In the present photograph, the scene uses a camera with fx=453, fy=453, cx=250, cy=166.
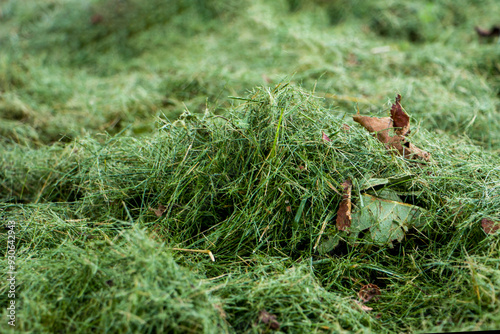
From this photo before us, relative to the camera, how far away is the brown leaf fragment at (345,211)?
1.70 m

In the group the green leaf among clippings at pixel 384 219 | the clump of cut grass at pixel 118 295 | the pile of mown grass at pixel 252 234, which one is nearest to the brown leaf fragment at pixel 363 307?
the pile of mown grass at pixel 252 234

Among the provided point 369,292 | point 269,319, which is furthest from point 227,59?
point 269,319

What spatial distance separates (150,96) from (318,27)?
1953 mm

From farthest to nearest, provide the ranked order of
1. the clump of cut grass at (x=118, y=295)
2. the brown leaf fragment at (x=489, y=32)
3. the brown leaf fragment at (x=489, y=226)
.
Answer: the brown leaf fragment at (x=489, y=32) → the brown leaf fragment at (x=489, y=226) → the clump of cut grass at (x=118, y=295)

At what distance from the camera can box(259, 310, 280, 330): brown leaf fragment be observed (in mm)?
1386

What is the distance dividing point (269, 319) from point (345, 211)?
531mm

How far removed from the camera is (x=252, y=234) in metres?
1.76

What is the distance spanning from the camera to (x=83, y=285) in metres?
1.39

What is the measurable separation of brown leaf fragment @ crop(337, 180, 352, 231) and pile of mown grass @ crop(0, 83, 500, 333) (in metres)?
0.03

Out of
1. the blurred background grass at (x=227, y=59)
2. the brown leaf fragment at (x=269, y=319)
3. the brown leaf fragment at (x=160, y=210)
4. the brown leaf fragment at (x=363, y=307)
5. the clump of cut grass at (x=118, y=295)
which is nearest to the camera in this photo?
the clump of cut grass at (x=118, y=295)

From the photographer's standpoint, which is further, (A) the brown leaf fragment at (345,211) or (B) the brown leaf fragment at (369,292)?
(A) the brown leaf fragment at (345,211)

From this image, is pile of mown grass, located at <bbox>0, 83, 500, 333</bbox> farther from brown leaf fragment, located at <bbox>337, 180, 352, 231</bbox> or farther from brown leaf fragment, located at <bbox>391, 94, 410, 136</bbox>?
brown leaf fragment, located at <bbox>391, 94, 410, 136</bbox>

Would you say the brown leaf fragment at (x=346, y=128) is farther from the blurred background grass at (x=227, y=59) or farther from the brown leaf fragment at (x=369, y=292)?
the brown leaf fragment at (x=369, y=292)

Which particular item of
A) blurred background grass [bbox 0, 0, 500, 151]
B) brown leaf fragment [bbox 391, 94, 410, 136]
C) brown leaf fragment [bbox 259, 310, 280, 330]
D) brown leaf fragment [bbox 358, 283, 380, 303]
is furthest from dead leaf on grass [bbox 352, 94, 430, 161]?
brown leaf fragment [bbox 259, 310, 280, 330]
